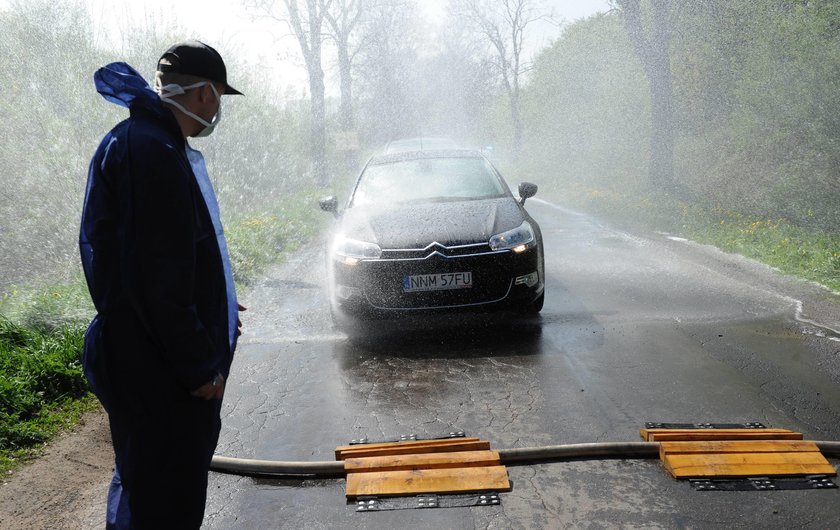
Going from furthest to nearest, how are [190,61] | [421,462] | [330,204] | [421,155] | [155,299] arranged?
[421,155] < [330,204] < [421,462] < [190,61] < [155,299]

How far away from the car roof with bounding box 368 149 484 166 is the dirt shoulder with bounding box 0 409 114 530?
4616mm

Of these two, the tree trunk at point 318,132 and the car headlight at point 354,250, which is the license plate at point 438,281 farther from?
the tree trunk at point 318,132

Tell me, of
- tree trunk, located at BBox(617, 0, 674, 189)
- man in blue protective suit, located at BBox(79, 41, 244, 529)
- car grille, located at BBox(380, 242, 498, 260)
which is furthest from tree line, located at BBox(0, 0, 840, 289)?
man in blue protective suit, located at BBox(79, 41, 244, 529)

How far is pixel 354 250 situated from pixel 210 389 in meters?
3.89

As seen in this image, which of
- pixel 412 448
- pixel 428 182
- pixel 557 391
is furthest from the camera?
pixel 428 182

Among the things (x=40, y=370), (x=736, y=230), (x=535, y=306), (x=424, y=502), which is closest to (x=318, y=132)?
(x=736, y=230)

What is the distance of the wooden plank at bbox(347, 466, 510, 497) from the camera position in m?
3.43

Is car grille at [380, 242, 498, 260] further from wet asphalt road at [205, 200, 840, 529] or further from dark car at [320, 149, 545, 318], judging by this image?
wet asphalt road at [205, 200, 840, 529]

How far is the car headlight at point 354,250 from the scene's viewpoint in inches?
235

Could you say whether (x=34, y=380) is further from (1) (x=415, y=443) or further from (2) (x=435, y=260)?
(2) (x=435, y=260)

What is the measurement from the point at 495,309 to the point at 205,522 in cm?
335

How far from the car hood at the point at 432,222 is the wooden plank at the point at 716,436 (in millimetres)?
2526

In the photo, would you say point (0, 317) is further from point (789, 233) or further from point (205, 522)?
point (789, 233)

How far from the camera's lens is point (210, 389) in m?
2.21
